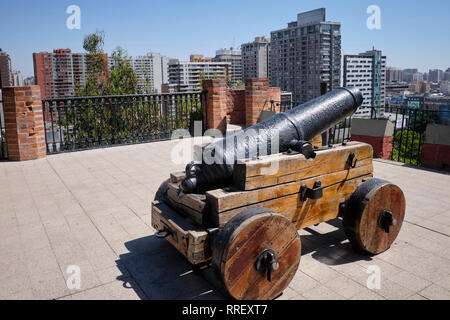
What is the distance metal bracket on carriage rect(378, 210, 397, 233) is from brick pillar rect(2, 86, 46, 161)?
644cm

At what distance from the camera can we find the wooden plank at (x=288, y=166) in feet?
8.41

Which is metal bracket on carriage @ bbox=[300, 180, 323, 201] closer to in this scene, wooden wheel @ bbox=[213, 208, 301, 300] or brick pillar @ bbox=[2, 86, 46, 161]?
wooden wheel @ bbox=[213, 208, 301, 300]

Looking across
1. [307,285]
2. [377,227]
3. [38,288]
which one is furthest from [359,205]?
[38,288]

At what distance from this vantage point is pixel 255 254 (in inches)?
94.0

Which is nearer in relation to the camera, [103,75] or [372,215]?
[372,215]

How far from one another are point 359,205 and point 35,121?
6.34m

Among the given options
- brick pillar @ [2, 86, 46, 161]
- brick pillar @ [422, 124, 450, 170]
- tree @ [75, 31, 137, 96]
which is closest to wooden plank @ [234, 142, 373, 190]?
brick pillar @ [422, 124, 450, 170]

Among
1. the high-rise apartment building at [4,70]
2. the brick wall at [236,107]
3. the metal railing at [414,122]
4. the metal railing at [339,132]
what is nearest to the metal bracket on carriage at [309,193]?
the metal railing at [339,132]

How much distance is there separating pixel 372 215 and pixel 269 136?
108 cm

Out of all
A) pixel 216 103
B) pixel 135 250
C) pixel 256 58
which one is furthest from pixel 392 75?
pixel 135 250

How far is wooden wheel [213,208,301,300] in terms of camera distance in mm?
2293

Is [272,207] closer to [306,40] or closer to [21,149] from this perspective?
[21,149]

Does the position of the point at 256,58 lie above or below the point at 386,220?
above

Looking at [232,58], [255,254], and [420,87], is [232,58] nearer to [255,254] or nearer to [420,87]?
[420,87]
